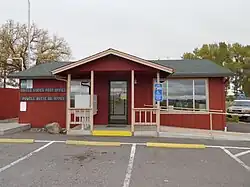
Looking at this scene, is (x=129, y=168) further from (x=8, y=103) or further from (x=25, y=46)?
(x=25, y=46)

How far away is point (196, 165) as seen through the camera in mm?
6809

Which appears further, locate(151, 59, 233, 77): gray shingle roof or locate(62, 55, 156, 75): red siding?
locate(151, 59, 233, 77): gray shingle roof

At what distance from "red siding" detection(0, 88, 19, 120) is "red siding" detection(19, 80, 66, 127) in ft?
11.7

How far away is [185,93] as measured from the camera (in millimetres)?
14289

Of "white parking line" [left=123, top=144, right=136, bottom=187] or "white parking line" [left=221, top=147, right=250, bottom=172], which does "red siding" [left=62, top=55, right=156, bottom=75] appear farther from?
"white parking line" [left=221, top=147, right=250, bottom=172]

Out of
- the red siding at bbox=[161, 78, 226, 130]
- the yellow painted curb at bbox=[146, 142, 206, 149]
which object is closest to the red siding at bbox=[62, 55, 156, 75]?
the yellow painted curb at bbox=[146, 142, 206, 149]

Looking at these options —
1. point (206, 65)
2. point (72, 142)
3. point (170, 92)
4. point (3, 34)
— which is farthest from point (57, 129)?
point (3, 34)

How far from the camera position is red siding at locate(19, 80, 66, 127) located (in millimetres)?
14555

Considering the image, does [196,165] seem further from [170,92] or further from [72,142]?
[170,92]

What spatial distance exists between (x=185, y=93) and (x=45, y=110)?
7141mm

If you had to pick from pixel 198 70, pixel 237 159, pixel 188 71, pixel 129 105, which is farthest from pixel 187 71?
pixel 237 159

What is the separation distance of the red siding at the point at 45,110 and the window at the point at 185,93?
17.1ft

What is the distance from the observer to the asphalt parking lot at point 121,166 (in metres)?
5.43

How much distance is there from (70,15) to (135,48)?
14166 millimetres
